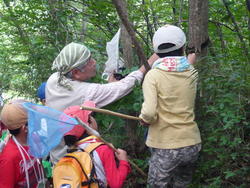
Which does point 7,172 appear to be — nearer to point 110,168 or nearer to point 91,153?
point 91,153

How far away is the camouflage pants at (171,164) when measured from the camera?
2387 mm

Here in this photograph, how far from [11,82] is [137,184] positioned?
357cm

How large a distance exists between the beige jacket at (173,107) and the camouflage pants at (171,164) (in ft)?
0.19

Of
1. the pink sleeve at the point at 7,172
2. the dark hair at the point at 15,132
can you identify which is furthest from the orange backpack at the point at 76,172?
the dark hair at the point at 15,132

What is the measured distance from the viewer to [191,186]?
2809mm

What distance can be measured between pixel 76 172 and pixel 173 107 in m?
0.94

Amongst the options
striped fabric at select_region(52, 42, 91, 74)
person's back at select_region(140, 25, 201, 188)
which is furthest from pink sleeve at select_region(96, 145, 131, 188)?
striped fabric at select_region(52, 42, 91, 74)

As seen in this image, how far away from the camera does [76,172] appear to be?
1917 millimetres

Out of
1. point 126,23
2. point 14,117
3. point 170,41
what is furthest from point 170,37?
point 14,117

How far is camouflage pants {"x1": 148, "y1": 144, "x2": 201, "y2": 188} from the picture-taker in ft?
7.83

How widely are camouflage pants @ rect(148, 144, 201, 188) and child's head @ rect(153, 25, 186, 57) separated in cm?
81

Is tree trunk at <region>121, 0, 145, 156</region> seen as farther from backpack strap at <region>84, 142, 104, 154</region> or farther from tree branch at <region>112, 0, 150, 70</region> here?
backpack strap at <region>84, 142, 104, 154</region>

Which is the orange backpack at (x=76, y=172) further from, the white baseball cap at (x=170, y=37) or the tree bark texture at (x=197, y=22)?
the tree bark texture at (x=197, y=22)

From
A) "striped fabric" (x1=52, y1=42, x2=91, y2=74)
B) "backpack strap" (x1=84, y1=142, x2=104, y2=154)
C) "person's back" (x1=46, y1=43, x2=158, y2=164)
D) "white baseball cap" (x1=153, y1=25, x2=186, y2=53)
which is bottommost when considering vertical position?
"backpack strap" (x1=84, y1=142, x2=104, y2=154)
